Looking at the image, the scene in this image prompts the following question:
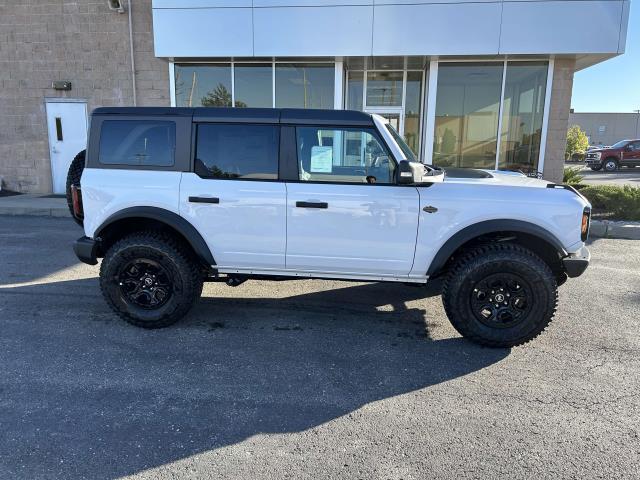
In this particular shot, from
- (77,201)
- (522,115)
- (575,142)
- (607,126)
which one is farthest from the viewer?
→ (607,126)

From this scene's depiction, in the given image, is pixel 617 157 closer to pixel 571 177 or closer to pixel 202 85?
pixel 571 177

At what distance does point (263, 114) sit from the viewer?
3939mm

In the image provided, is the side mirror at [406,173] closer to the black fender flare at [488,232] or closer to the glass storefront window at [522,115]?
the black fender flare at [488,232]

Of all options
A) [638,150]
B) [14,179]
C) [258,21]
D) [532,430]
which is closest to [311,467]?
[532,430]

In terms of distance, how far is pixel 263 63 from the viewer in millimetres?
11195

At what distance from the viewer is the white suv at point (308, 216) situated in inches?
146

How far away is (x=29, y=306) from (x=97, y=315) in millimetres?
841

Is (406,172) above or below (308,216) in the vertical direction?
above

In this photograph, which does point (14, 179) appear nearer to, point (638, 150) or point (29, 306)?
point (29, 306)

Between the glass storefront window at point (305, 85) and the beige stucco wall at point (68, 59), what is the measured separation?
3055 millimetres

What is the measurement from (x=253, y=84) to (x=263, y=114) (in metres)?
8.18

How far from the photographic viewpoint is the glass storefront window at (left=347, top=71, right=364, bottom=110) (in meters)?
11.8

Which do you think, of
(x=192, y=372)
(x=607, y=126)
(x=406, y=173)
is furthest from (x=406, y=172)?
(x=607, y=126)

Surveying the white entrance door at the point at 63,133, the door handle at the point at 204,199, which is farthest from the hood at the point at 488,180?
the white entrance door at the point at 63,133
